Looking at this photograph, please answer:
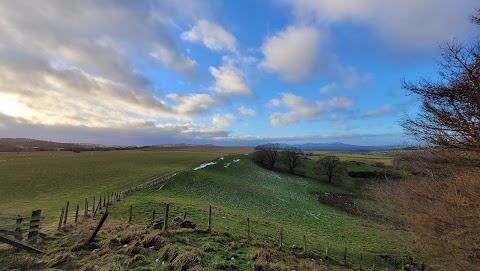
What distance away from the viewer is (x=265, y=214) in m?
33.2

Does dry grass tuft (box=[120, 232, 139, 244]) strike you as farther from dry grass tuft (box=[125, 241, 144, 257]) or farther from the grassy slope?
the grassy slope

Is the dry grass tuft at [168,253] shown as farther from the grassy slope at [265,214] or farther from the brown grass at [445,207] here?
the brown grass at [445,207]

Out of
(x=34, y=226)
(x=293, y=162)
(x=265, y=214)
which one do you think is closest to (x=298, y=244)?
(x=265, y=214)

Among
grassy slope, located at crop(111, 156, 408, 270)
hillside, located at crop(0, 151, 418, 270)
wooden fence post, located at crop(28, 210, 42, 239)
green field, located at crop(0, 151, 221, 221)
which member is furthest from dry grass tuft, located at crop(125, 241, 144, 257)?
green field, located at crop(0, 151, 221, 221)

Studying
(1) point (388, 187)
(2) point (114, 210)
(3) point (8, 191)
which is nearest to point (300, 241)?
(1) point (388, 187)

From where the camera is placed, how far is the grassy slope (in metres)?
22.2

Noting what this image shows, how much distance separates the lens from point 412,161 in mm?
14445

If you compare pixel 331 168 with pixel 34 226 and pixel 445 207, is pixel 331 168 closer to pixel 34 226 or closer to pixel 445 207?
pixel 445 207

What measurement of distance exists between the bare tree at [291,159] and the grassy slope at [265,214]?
23026 millimetres

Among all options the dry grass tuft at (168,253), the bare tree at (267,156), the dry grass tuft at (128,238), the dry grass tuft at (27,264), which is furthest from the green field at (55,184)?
the bare tree at (267,156)

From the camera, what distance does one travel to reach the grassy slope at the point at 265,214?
22.2m

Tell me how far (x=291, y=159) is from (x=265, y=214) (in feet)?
177

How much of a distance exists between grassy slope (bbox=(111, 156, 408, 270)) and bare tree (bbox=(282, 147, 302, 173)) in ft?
75.5

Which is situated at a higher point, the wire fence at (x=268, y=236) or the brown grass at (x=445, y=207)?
the brown grass at (x=445, y=207)
